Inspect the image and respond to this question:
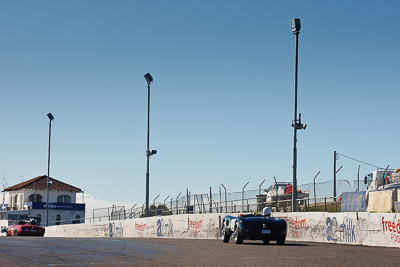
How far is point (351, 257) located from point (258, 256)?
202 cm

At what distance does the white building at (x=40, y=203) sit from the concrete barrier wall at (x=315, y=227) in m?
46.6

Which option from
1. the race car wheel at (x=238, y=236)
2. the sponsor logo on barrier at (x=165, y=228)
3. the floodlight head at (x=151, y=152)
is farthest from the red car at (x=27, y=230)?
the race car wheel at (x=238, y=236)

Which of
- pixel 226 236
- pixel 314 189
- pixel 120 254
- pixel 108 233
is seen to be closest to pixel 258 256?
pixel 120 254

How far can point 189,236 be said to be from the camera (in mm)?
30234

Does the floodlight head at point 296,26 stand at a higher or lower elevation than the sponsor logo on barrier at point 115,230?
higher

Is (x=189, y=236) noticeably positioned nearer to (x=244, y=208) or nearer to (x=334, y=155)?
(x=244, y=208)

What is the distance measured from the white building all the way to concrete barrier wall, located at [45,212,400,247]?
46574mm

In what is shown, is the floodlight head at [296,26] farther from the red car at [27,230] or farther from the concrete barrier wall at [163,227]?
the red car at [27,230]

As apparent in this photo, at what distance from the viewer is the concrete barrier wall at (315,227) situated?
62.5ft

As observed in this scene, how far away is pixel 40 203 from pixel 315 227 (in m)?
62.7

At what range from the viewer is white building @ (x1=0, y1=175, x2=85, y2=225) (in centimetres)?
8062

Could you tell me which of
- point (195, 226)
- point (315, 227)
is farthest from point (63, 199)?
point (315, 227)

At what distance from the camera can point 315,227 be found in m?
22.5

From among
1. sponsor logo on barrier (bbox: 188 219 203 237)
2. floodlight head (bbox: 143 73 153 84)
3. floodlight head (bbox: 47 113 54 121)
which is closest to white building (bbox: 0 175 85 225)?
floodlight head (bbox: 47 113 54 121)
